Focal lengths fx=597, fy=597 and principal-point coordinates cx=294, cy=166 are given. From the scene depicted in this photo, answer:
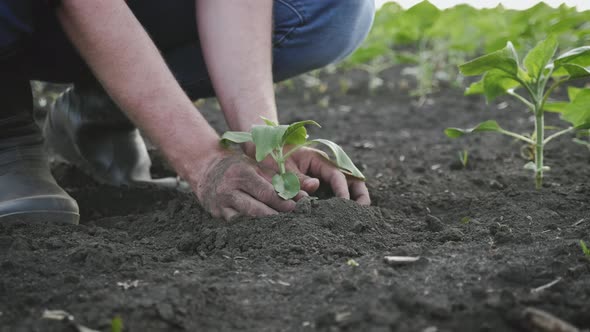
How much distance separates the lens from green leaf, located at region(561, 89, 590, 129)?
168cm

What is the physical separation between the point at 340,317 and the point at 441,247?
418 millimetres

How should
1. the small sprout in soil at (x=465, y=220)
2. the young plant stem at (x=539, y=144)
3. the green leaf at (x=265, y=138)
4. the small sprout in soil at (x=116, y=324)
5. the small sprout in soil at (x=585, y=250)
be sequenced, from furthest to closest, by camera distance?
the young plant stem at (x=539, y=144) → the small sprout in soil at (x=465, y=220) → the green leaf at (x=265, y=138) → the small sprout in soil at (x=585, y=250) → the small sprout in soil at (x=116, y=324)

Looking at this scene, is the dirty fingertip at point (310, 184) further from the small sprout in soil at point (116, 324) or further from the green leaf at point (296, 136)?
the small sprout in soil at point (116, 324)

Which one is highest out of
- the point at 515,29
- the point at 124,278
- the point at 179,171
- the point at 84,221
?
the point at 515,29

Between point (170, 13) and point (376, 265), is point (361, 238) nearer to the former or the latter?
point (376, 265)

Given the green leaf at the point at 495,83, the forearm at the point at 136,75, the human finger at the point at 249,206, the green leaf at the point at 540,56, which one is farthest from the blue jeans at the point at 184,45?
the human finger at the point at 249,206

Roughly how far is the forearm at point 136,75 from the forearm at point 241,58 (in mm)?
209

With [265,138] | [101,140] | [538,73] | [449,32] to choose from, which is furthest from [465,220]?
[449,32]

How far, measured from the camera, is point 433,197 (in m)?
1.87

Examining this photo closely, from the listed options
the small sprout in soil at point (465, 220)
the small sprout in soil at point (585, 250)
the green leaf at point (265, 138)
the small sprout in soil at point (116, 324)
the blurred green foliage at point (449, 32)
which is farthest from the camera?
the blurred green foliage at point (449, 32)

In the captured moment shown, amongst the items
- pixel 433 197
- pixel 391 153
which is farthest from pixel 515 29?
pixel 433 197

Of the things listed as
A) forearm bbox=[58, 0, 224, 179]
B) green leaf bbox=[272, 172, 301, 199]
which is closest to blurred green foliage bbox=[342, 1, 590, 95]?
green leaf bbox=[272, 172, 301, 199]

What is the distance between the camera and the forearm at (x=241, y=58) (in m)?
1.67

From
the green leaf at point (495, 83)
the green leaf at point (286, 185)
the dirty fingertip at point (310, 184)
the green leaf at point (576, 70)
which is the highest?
the green leaf at point (576, 70)
